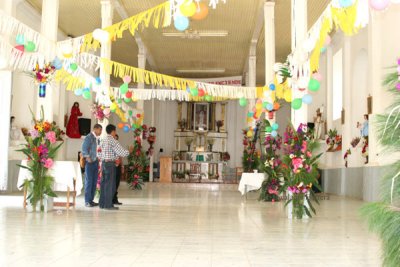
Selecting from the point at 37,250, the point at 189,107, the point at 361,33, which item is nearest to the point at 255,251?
the point at 37,250

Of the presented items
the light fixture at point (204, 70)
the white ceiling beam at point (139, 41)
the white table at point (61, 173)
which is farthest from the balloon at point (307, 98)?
the light fixture at point (204, 70)

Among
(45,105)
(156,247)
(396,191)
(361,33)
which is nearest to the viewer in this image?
(396,191)

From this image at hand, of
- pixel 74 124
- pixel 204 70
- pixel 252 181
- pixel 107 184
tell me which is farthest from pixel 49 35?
pixel 204 70

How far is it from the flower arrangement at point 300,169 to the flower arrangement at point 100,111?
4764 mm

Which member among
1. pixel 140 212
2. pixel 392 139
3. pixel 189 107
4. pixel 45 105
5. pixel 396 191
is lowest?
pixel 140 212

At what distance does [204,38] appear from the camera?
17.7 m

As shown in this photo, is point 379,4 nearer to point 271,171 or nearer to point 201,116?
point 271,171

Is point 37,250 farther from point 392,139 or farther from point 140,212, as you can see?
point 140,212

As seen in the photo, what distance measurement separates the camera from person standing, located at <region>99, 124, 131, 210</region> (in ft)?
29.2

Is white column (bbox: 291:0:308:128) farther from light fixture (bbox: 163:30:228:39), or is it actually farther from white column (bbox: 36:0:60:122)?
light fixture (bbox: 163:30:228:39)

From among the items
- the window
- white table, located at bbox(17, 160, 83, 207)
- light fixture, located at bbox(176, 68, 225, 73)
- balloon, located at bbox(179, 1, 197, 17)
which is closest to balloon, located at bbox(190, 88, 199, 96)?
white table, located at bbox(17, 160, 83, 207)

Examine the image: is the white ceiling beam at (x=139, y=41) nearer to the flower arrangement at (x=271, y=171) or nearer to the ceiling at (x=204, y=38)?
the ceiling at (x=204, y=38)

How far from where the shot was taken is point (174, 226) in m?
6.75

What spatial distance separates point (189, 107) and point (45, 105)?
18.4m
